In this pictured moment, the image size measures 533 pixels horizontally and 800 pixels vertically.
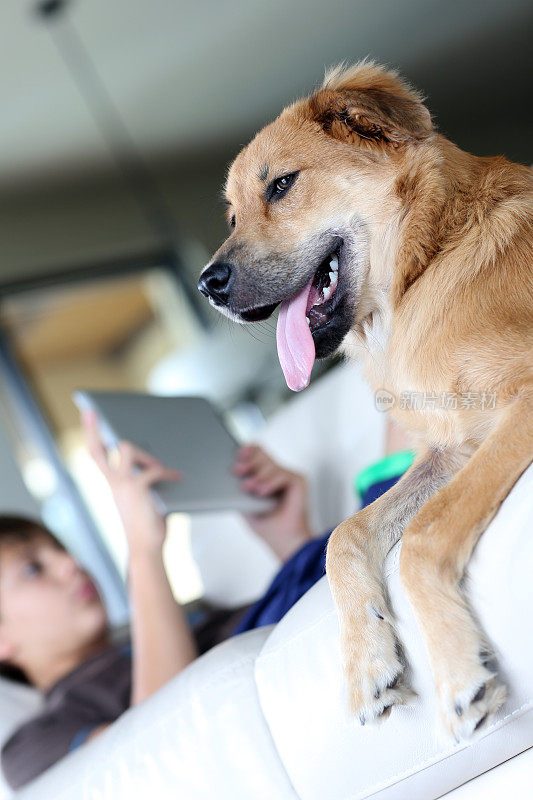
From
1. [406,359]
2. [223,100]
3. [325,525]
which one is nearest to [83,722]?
[325,525]

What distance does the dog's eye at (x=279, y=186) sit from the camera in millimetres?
1269

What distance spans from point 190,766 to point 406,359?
630 mm

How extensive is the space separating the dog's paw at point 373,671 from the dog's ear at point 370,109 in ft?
2.31

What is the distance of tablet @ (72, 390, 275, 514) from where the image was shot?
5.90ft

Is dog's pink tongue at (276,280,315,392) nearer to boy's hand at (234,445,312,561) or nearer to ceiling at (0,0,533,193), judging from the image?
boy's hand at (234,445,312,561)

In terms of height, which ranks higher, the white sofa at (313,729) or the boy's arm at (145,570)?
the white sofa at (313,729)

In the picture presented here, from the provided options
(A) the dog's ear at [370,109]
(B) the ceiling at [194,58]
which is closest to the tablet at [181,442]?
(A) the dog's ear at [370,109]

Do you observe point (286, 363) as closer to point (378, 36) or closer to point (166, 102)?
point (166, 102)

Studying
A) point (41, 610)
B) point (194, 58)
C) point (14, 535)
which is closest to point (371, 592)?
point (41, 610)

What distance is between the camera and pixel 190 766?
103 cm

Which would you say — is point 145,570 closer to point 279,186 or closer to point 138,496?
point 138,496

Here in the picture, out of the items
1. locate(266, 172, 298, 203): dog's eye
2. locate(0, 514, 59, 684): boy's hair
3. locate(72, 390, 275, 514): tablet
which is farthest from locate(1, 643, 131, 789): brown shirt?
locate(266, 172, 298, 203): dog's eye

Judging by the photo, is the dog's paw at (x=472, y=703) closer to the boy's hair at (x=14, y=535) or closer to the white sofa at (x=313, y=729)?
the white sofa at (x=313, y=729)

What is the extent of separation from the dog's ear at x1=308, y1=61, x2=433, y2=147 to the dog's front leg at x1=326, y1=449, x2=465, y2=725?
49 cm
